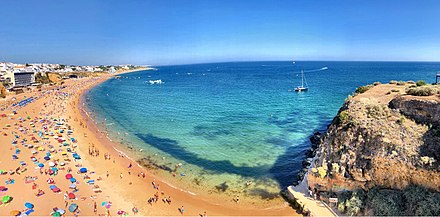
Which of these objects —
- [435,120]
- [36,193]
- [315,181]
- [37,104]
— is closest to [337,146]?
[315,181]

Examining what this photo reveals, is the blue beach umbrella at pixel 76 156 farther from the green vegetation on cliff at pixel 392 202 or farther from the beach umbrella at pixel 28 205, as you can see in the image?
the green vegetation on cliff at pixel 392 202

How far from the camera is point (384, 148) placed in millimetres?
20141

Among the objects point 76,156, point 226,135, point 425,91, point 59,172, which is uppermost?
point 425,91

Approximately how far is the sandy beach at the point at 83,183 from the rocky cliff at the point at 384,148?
533cm

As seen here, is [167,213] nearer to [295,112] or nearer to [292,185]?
[292,185]

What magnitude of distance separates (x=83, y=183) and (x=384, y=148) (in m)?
27.8

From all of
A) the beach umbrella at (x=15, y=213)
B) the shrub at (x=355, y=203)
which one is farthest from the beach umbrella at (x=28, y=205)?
the shrub at (x=355, y=203)

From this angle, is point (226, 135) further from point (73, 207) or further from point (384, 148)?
point (384, 148)

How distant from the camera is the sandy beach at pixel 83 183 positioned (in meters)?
23.4

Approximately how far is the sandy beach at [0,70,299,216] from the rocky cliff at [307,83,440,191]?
5.33 metres

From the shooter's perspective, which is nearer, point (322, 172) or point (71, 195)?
point (322, 172)

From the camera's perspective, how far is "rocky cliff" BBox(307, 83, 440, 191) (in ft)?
62.2

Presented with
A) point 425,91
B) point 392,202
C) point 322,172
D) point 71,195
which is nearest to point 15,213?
point 71,195

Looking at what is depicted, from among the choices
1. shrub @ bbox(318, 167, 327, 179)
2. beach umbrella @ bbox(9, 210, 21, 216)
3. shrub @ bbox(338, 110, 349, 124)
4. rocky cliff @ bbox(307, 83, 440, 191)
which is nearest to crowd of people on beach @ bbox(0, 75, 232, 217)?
beach umbrella @ bbox(9, 210, 21, 216)
